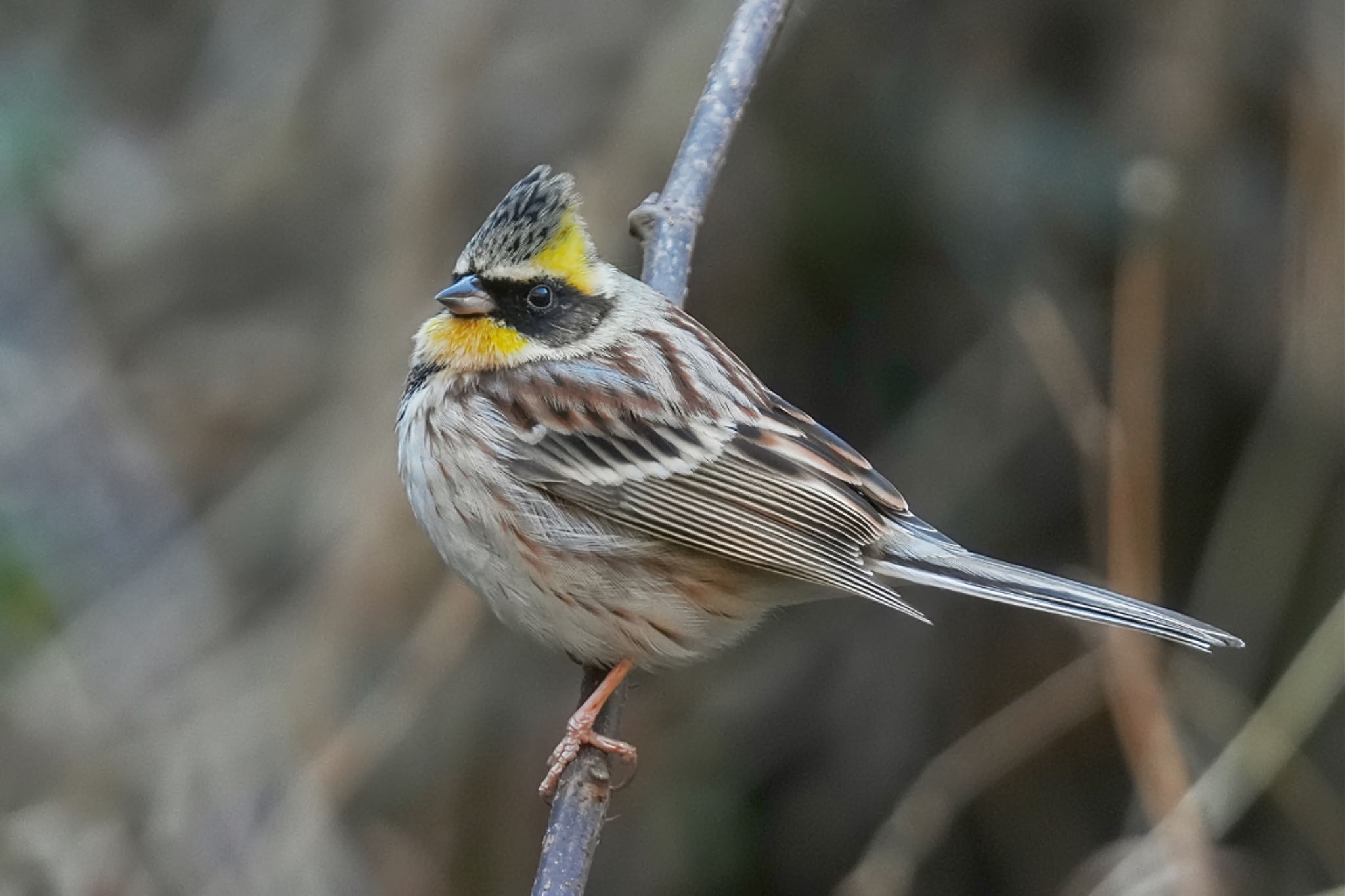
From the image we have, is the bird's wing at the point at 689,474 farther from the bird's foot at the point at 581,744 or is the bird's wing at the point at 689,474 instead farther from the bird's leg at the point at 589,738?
the bird's foot at the point at 581,744

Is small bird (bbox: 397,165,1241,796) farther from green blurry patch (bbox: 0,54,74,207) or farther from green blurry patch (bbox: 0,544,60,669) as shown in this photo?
green blurry patch (bbox: 0,54,74,207)

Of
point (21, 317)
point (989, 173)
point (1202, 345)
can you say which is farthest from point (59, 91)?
point (1202, 345)

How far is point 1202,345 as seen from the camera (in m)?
5.27

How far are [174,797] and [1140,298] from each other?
3.18 metres

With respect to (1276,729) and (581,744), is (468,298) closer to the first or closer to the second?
(581,744)

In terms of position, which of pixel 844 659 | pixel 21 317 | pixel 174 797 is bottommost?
pixel 174 797

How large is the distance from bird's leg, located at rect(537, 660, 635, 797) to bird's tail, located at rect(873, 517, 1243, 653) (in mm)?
671

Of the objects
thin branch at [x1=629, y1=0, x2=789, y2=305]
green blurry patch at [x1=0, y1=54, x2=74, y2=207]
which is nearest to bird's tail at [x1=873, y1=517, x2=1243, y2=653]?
thin branch at [x1=629, y1=0, x2=789, y2=305]

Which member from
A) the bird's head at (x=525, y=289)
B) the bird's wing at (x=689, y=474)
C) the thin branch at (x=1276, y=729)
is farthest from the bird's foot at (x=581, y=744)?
the thin branch at (x=1276, y=729)

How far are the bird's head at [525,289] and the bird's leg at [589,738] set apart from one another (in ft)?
2.55

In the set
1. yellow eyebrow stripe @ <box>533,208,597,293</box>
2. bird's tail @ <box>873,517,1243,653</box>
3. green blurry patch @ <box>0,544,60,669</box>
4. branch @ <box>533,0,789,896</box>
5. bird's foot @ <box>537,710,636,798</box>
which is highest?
branch @ <box>533,0,789,896</box>

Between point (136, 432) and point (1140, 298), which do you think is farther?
point (136, 432)

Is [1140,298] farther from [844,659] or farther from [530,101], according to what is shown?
[530,101]

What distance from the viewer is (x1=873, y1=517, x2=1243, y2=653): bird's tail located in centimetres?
325
